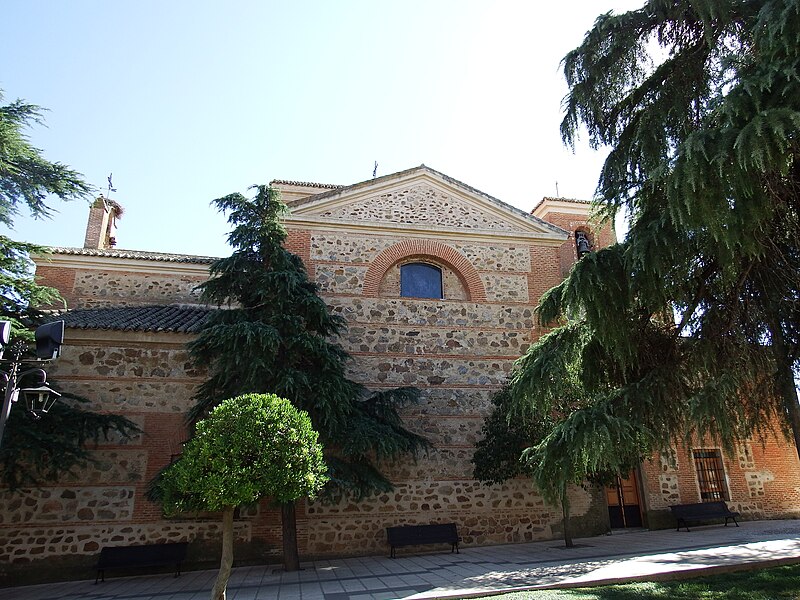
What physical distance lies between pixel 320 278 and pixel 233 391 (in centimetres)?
352

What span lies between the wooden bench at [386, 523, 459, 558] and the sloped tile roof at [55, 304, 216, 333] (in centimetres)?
547

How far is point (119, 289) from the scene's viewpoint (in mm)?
12414

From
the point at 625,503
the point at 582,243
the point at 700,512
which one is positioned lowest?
the point at 700,512

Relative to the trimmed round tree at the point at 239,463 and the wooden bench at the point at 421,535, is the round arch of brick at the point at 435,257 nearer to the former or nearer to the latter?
the wooden bench at the point at 421,535

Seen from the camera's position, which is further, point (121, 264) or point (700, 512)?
point (121, 264)

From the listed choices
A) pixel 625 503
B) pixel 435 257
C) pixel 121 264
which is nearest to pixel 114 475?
pixel 121 264

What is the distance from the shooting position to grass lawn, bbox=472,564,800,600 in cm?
591

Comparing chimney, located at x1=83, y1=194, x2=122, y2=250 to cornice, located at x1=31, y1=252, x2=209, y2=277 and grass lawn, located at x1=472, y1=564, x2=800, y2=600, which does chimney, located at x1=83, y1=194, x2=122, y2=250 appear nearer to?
cornice, located at x1=31, y1=252, x2=209, y2=277

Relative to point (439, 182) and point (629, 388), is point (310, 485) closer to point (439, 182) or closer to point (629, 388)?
point (629, 388)

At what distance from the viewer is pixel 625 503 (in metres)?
13.0

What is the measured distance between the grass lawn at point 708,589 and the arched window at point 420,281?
7143 millimetres

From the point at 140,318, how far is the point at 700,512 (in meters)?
12.9

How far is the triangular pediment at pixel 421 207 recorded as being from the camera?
1266cm

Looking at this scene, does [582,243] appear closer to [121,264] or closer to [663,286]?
[663,286]
